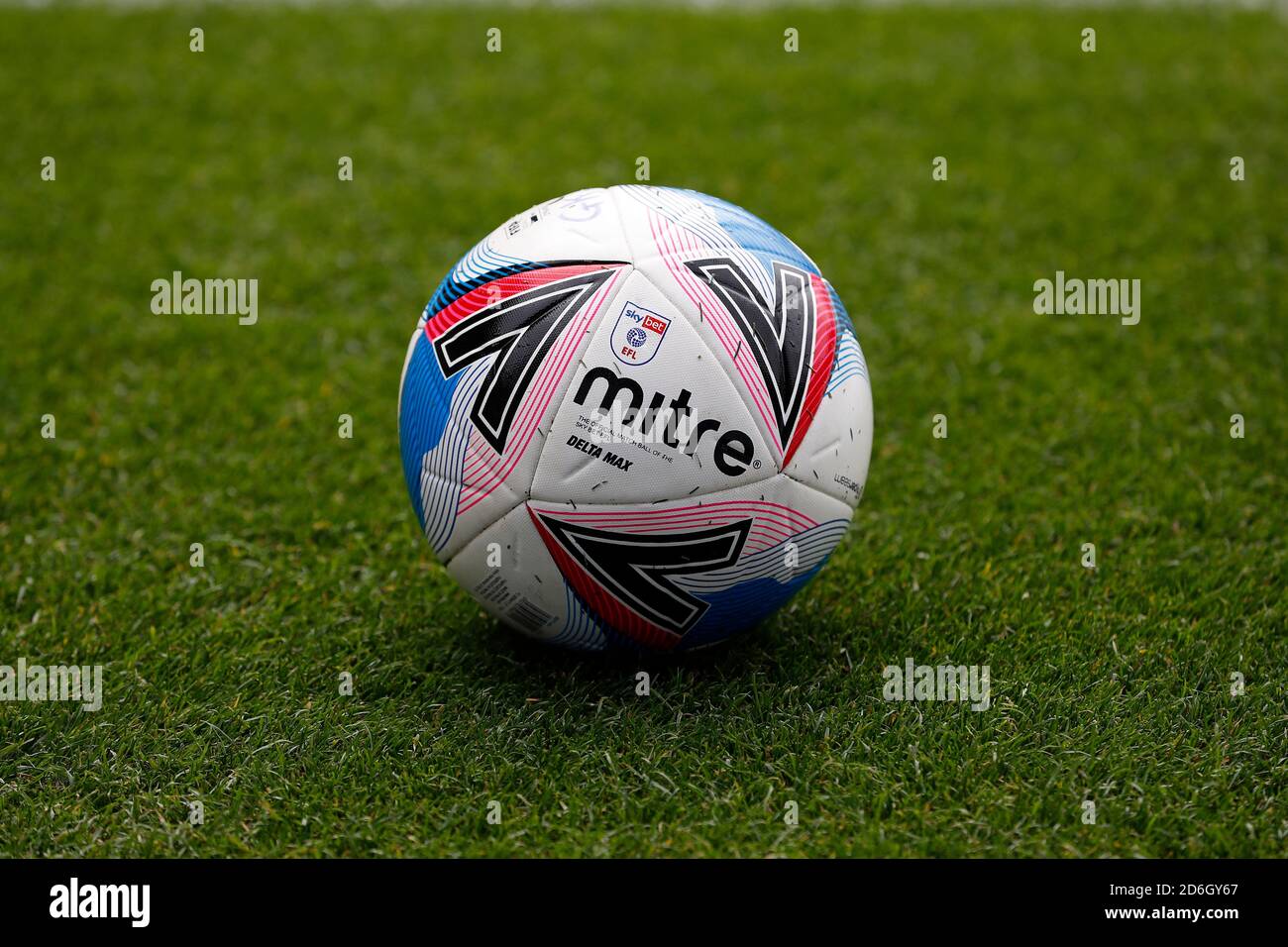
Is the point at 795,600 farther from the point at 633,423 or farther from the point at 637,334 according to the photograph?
the point at 637,334

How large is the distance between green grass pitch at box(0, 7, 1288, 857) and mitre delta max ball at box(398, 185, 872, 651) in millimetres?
416

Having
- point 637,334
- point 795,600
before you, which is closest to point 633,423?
point 637,334

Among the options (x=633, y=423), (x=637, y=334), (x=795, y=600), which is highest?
(x=637, y=334)

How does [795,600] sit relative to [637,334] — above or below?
below

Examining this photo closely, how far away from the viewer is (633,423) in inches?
137

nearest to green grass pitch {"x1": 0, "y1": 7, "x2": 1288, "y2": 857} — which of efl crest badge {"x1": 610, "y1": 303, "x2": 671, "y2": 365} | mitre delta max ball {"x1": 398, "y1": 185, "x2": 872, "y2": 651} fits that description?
mitre delta max ball {"x1": 398, "y1": 185, "x2": 872, "y2": 651}

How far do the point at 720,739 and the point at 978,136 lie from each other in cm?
565

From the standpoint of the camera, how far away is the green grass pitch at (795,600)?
354cm

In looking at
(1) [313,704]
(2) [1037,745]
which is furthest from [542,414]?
(2) [1037,745]

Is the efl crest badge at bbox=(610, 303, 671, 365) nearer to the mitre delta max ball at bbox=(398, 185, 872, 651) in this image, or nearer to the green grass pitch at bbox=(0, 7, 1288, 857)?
the mitre delta max ball at bbox=(398, 185, 872, 651)

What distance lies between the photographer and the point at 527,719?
378 cm

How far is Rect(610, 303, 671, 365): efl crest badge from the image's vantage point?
11.5 ft

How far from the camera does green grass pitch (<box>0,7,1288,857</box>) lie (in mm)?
3537

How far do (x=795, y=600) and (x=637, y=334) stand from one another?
136cm
